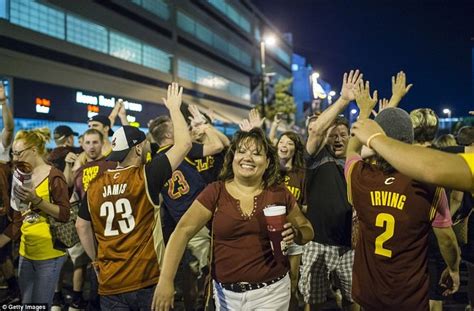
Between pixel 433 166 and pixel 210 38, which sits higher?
pixel 210 38

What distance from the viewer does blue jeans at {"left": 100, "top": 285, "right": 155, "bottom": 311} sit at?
12.2 ft

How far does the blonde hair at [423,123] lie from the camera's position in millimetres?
4680

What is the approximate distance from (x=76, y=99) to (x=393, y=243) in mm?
26602

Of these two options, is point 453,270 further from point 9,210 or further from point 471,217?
point 9,210

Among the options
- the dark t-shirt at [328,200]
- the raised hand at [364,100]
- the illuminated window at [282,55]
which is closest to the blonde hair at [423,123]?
the raised hand at [364,100]

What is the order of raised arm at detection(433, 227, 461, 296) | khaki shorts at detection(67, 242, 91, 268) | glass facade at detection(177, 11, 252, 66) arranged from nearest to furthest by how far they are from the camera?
raised arm at detection(433, 227, 461, 296), khaki shorts at detection(67, 242, 91, 268), glass facade at detection(177, 11, 252, 66)

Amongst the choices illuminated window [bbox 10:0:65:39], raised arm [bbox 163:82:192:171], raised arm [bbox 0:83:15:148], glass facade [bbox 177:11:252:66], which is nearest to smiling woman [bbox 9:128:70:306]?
raised arm [bbox 0:83:15:148]

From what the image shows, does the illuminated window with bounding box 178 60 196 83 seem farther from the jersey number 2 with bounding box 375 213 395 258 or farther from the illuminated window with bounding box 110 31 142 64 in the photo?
the jersey number 2 with bounding box 375 213 395 258

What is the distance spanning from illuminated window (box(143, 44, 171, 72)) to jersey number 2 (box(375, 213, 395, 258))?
116 feet

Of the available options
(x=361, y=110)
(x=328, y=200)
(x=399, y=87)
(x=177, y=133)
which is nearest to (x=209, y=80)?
(x=328, y=200)

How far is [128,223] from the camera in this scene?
3.69m

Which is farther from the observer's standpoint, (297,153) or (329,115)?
(297,153)

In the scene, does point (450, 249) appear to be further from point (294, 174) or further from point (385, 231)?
point (294, 174)

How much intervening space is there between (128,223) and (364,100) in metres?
2.11
